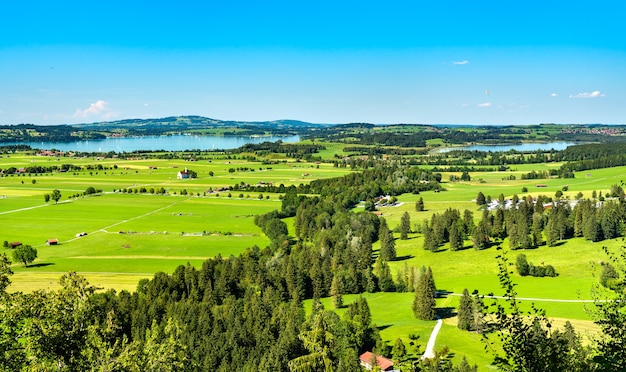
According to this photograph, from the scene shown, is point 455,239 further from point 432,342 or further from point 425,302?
point 432,342

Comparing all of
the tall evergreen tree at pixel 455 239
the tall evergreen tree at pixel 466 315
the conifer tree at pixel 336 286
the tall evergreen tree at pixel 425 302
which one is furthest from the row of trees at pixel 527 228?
the tall evergreen tree at pixel 466 315

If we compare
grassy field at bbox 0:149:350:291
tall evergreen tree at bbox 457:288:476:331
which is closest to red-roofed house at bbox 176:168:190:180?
grassy field at bbox 0:149:350:291

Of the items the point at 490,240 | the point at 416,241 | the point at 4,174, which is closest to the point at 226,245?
the point at 416,241

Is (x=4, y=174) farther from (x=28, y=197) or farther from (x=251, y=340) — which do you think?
(x=251, y=340)

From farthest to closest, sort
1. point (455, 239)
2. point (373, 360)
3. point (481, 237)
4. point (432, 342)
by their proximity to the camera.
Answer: point (455, 239) < point (481, 237) < point (432, 342) < point (373, 360)

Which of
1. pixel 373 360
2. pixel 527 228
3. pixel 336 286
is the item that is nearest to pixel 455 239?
pixel 527 228

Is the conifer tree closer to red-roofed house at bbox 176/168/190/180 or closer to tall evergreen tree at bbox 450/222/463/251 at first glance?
tall evergreen tree at bbox 450/222/463/251
